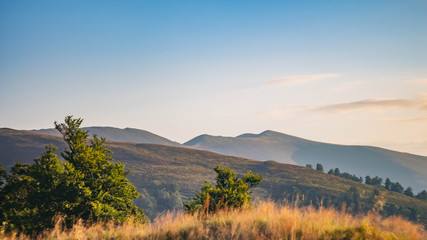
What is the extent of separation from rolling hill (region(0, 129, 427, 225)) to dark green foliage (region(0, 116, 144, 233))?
4319 centimetres

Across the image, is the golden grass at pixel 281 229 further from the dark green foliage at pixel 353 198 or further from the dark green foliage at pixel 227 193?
the dark green foliage at pixel 353 198

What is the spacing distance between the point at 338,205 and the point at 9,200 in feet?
222

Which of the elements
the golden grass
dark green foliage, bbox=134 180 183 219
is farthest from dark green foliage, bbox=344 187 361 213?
the golden grass

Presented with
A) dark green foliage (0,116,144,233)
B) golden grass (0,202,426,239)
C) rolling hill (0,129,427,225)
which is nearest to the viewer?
golden grass (0,202,426,239)

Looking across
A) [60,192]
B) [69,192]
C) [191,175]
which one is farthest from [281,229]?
[191,175]

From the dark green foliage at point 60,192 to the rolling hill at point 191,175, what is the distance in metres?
43.2

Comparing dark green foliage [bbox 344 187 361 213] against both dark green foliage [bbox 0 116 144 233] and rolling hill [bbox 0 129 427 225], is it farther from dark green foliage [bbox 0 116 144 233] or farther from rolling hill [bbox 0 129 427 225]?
dark green foliage [bbox 0 116 144 233]

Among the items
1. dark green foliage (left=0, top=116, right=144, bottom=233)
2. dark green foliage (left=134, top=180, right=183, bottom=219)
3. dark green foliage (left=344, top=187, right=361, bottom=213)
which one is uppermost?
dark green foliage (left=0, top=116, right=144, bottom=233)

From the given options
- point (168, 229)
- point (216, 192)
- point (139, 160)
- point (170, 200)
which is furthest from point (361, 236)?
point (139, 160)

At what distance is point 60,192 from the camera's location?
12523 millimetres

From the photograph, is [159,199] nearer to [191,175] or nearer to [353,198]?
[191,175]

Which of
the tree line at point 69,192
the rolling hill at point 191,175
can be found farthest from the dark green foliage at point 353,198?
the tree line at point 69,192

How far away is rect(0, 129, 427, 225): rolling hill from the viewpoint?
7231 centimetres

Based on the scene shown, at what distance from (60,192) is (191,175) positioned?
83475 millimetres
